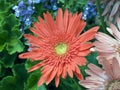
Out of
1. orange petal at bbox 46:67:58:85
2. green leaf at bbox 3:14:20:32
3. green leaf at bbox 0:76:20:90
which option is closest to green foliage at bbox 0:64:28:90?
green leaf at bbox 0:76:20:90

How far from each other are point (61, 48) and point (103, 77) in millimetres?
253

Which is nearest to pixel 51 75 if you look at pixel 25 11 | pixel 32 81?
pixel 32 81

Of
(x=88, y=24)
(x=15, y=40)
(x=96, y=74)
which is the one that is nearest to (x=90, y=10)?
(x=88, y=24)

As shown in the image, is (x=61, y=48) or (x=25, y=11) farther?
(x=25, y=11)

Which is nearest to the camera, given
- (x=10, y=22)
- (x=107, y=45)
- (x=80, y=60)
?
(x=80, y=60)

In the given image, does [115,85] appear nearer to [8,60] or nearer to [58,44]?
[58,44]

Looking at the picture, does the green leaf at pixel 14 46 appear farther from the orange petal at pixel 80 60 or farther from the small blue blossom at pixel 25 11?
the orange petal at pixel 80 60

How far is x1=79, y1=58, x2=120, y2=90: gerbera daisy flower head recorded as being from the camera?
136 cm

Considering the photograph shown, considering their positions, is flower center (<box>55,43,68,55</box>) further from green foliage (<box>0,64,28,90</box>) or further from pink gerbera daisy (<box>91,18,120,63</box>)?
green foliage (<box>0,64,28,90</box>)

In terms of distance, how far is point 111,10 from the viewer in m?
1.77

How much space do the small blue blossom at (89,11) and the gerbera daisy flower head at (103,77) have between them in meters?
0.51

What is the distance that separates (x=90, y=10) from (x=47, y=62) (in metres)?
0.49

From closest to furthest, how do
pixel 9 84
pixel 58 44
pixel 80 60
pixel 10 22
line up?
pixel 80 60 → pixel 58 44 → pixel 9 84 → pixel 10 22

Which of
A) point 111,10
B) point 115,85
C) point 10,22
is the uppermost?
point 10,22
